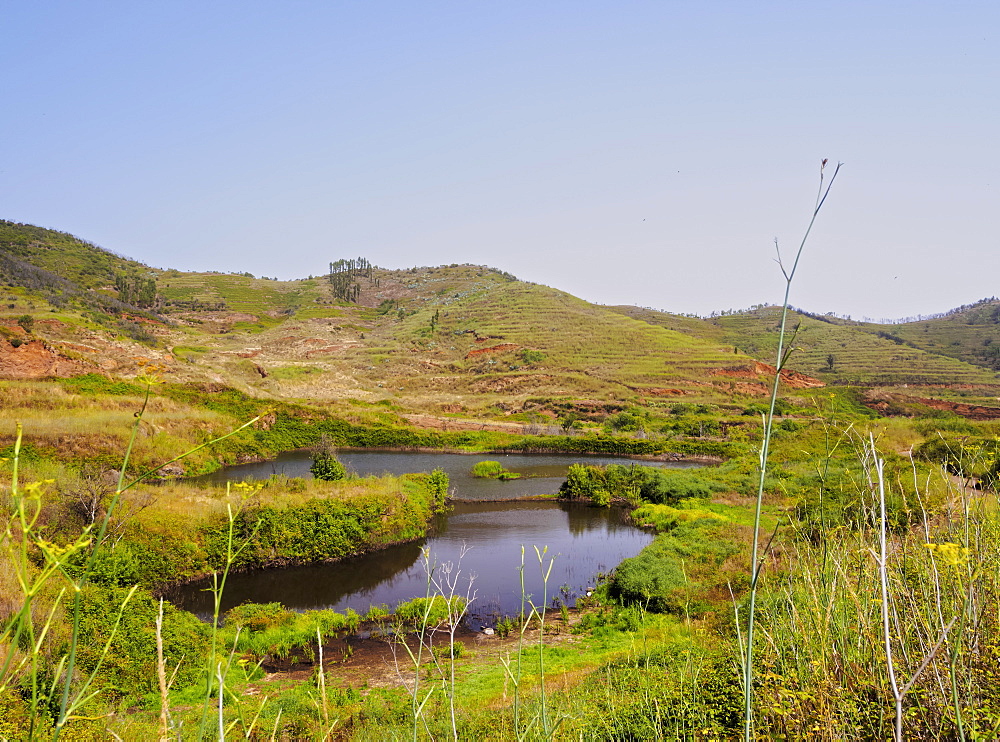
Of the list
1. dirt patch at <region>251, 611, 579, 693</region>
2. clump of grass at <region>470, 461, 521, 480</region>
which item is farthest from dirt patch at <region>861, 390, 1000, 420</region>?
dirt patch at <region>251, 611, 579, 693</region>

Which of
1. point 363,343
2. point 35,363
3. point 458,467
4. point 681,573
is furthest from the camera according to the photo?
point 363,343

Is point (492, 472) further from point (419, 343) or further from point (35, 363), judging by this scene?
point (419, 343)

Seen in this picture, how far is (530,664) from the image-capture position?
27.8 ft

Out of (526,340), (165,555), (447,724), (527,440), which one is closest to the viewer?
(447,724)

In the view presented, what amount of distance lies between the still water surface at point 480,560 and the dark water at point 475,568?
0.07 feet

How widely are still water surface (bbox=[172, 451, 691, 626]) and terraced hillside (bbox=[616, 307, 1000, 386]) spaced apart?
1045 inches

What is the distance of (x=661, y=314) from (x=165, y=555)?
327ft

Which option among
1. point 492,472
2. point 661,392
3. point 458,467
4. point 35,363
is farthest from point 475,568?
point 661,392

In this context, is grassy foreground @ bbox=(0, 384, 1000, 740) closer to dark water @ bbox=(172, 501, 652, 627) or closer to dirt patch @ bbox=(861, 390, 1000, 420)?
dark water @ bbox=(172, 501, 652, 627)

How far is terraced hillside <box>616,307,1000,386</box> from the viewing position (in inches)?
2066

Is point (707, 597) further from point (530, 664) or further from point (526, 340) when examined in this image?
point (526, 340)

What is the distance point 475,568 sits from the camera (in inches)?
531

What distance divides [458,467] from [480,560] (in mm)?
12338

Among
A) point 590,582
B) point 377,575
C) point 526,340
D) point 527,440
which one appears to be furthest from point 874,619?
point 526,340
